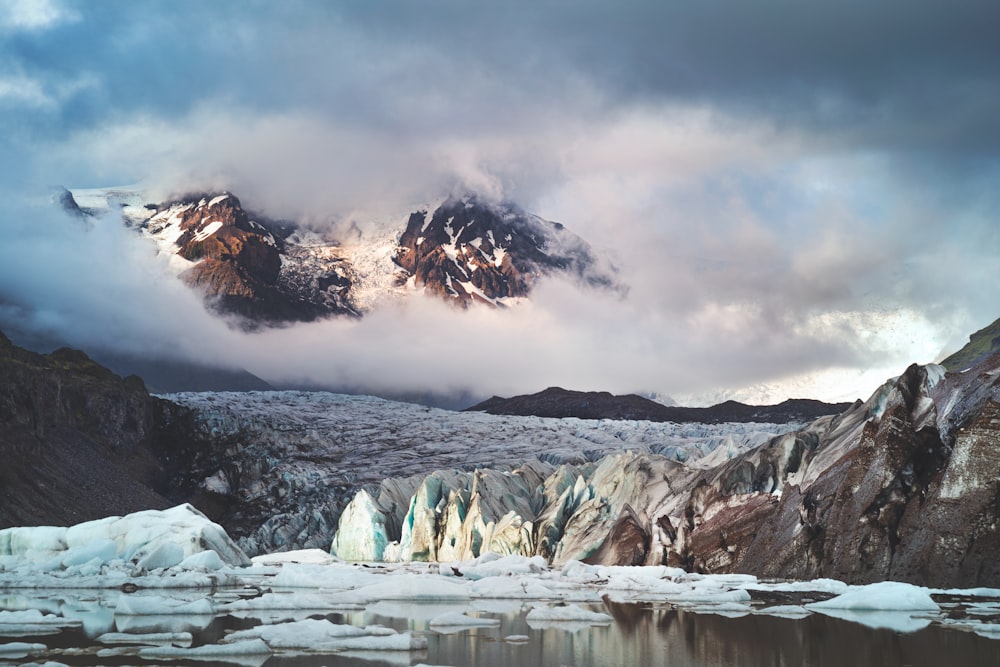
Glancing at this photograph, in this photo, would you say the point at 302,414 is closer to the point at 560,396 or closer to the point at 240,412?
the point at 240,412

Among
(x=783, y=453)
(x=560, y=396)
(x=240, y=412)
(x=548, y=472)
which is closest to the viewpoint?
(x=783, y=453)

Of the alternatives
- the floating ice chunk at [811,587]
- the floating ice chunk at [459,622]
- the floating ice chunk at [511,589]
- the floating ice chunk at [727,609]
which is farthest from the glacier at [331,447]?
the floating ice chunk at [459,622]

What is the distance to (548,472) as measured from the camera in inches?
2202

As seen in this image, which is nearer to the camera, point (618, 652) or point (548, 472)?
point (618, 652)

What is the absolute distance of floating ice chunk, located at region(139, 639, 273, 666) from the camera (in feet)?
38.2

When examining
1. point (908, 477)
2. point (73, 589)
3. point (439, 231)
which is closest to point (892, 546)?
point (908, 477)

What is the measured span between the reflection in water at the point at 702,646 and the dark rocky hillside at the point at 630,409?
394 feet

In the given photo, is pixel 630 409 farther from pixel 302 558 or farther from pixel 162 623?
pixel 162 623

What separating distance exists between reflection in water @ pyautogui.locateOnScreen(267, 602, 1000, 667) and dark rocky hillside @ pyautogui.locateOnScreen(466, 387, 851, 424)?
120137mm

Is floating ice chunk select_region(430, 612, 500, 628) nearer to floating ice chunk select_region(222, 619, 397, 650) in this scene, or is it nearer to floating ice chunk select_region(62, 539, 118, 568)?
floating ice chunk select_region(222, 619, 397, 650)

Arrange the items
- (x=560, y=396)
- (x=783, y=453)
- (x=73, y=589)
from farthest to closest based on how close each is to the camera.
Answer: (x=560, y=396) → (x=783, y=453) → (x=73, y=589)

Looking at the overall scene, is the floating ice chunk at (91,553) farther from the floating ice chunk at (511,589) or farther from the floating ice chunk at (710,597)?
the floating ice chunk at (710,597)

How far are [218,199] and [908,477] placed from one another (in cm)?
16368

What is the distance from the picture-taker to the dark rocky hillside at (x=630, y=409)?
136 meters
